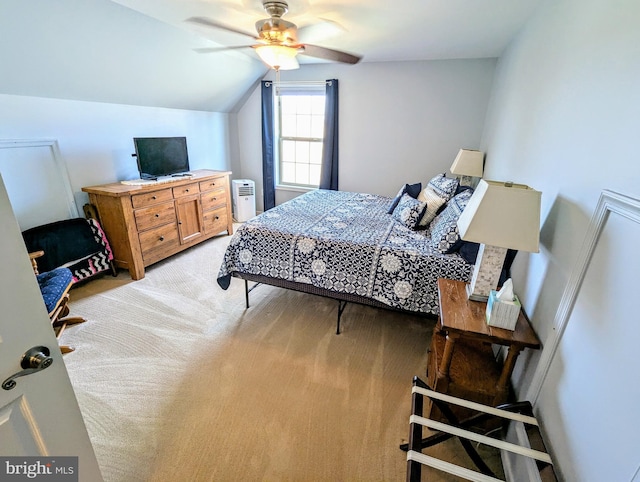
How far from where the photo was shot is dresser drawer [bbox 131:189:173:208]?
9.67ft

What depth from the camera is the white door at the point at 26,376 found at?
2.48 feet

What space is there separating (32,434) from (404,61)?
4.55m

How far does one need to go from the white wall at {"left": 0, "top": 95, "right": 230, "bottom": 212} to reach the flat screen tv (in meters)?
0.27

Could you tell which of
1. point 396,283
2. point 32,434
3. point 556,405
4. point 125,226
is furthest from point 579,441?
point 125,226

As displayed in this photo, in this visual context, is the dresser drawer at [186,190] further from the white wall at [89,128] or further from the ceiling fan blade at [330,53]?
the ceiling fan blade at [330,53]

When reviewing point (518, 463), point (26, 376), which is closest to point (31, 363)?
point (26, 376)

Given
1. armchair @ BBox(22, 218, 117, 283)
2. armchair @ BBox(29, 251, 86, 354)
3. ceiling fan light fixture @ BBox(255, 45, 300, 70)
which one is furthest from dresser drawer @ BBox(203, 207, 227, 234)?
ceiling fan light fixture @ BBox(255, 45, 300, 70)

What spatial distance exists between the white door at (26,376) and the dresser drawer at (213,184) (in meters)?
3.11

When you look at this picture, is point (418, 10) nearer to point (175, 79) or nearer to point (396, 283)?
point (396, 283)

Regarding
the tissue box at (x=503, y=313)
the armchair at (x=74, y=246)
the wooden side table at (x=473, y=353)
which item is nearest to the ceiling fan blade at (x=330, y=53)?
the wooden side table at (x=473, y=353)

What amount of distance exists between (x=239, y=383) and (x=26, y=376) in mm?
1222

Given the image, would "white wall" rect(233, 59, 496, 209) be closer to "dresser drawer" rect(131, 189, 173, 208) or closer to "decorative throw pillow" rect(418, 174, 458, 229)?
"decorative throw pillow" rect(418, 174, 458, 229)

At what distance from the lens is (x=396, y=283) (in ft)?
6.95

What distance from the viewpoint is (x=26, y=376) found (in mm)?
814
